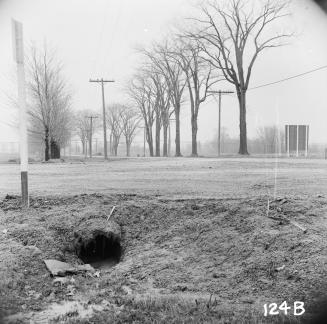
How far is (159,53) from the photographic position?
7523 millimetres

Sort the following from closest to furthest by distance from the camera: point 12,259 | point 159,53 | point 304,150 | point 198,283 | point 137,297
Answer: point 137,297
point 198,283
point 12,259
point 159,53
point 304,150

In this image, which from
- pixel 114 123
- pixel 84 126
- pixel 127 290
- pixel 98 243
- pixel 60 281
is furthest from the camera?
pixel 114 123

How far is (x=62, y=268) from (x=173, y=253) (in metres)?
1.04

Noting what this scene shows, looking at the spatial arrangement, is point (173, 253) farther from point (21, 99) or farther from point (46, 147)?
point (46, 147)

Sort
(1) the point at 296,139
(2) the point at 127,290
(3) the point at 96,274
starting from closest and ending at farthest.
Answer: (2) the point at 127,290 < (3) the point at 96,274 < (1) the point at 296,139

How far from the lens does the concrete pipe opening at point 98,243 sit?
4605 millimetres

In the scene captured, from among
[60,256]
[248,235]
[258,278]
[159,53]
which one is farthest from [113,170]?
[258,278]

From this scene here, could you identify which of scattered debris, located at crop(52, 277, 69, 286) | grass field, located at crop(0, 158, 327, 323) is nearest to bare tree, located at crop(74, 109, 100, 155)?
grass field, located at crop(0, 158, 327, 323)

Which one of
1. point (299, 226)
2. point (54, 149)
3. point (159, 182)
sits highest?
point (54, 149)

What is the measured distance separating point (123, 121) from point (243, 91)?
3303 mm

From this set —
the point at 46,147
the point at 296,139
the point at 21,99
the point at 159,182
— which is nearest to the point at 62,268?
the point at 21,99

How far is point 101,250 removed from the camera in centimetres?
472

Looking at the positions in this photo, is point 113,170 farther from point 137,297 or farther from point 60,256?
point 137,297

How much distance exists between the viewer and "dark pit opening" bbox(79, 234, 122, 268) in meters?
4.60
